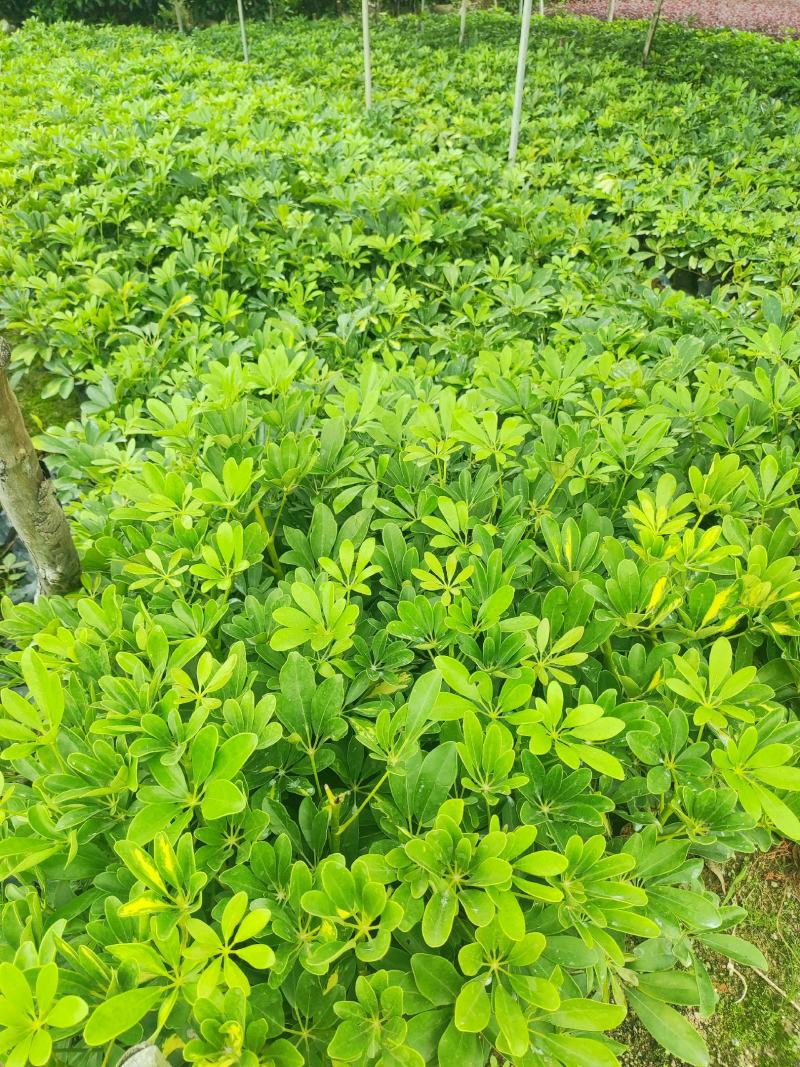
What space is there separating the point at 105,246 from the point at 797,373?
3018mm

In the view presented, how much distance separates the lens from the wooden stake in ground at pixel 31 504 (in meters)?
1.28

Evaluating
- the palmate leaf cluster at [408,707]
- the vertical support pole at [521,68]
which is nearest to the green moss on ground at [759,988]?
the palmate leaf cluster at [408,707]

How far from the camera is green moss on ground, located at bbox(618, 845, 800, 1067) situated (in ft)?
3.59

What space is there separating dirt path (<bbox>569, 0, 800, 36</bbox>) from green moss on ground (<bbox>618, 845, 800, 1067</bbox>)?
1848 centimetres

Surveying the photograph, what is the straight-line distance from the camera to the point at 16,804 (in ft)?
2.97

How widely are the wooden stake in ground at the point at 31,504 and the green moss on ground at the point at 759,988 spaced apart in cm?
143

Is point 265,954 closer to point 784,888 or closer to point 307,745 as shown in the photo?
point 307,745

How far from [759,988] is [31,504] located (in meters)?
1.70

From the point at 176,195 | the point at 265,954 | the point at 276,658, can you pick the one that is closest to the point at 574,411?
→ the point at 276,658

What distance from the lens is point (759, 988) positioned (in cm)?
118

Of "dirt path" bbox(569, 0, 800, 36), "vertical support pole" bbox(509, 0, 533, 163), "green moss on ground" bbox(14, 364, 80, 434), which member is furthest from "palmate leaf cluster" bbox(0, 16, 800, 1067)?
"dirt path" bbox(569, 0, 800, 36)

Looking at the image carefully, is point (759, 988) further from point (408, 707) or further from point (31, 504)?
point (31, 504)

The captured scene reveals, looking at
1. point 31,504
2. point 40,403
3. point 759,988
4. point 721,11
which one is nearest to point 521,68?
point 40,403

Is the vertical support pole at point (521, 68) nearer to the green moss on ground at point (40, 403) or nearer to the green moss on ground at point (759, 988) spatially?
the green moss on ground at point (40, 403)
